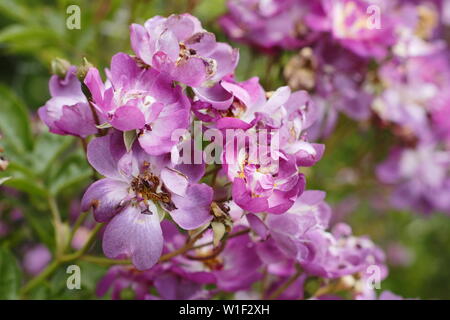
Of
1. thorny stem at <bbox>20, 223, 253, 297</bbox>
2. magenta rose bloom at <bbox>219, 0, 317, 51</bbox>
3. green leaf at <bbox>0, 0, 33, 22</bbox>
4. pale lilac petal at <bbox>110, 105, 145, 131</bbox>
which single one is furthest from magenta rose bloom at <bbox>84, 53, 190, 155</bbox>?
green leaf at <bbox>0, 0, 33, 22</bbox>

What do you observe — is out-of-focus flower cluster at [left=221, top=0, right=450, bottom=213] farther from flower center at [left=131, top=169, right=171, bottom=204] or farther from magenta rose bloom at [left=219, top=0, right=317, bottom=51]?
flower center at [left=131, top=169, right=171, bottom=204]

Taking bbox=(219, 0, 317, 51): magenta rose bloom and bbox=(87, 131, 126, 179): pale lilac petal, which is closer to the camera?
bbox=(87, 131, 126, 179): pale lilac petal

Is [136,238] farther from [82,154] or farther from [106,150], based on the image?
[82,154]

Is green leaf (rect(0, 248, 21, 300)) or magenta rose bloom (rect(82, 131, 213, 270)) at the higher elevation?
magenta rose bloom (rect(82, 131, 213, 270))

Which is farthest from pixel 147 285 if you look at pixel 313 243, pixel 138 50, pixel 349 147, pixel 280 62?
pixel 349 147

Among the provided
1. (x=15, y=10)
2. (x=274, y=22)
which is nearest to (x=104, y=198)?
(x=274, y=22)

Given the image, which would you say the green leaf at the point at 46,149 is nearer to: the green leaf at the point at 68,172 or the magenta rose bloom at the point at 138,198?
the green leaf at the point at 68,172
